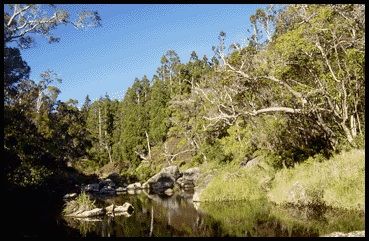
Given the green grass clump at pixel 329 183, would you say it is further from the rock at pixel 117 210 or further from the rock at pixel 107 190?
the rock at pixel 107 190

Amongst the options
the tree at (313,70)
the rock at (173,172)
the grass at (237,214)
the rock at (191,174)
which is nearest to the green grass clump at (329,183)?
the grass at (237,214)

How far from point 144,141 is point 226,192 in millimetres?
39473

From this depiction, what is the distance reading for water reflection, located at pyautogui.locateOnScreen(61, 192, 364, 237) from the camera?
46.3ft

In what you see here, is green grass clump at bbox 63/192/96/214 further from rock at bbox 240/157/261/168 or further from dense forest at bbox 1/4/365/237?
rock at bbox 240/157/261/168

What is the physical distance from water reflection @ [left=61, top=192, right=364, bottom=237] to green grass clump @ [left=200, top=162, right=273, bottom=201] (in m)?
1.73

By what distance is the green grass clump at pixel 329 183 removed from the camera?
16.3 metres

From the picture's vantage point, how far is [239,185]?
24.3 m

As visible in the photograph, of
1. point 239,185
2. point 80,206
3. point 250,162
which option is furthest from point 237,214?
point 250,162

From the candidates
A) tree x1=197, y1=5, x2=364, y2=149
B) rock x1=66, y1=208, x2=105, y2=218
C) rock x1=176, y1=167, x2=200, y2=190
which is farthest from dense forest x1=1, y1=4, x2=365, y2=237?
rock x1=176, y1=167, x2=200, y2=190

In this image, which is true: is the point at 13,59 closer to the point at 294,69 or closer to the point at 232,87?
the point at 232,87

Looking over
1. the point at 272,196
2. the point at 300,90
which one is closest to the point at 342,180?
the point at 272,196

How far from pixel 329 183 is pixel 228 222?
15.0 feet

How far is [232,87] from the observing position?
2528 centimetres

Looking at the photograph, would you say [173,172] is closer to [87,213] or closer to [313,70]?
[87,213]
